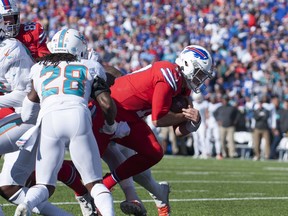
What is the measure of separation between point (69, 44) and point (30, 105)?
487 mm

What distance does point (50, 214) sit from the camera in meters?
5.41

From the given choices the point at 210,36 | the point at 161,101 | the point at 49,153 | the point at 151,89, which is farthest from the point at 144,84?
the point at 210,36

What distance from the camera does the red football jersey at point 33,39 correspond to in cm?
627

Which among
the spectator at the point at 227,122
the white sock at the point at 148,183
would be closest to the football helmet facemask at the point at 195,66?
the white sock at the point at 148,183

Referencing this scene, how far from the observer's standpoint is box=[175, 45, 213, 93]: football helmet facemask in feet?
20.7

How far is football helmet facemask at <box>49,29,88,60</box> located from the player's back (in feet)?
2.83

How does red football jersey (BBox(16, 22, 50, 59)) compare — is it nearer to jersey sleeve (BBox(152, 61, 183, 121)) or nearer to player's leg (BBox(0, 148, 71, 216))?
jersey sleeve (BBox(152, 61, 183, 121))

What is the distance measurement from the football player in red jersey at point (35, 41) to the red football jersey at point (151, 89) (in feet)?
2.20

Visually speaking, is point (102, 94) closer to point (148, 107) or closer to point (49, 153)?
point (49, 153)

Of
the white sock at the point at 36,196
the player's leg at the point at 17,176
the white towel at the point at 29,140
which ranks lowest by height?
the player's leg at the point at 17,176

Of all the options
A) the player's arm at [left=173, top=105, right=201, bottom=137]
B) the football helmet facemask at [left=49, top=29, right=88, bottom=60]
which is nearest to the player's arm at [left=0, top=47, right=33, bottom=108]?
the football helmet facemask at [left=49, top=29, right=88, bottom=60]

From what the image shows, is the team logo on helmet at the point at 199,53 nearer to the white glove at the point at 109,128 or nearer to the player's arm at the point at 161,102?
the player's arm at the point at 161,102

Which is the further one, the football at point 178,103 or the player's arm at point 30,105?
the football at point 178,103

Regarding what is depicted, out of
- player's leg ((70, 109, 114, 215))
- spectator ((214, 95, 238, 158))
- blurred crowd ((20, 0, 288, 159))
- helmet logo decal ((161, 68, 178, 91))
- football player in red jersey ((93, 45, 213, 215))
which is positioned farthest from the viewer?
blurred crowd ((20, 0, 288, 159))
